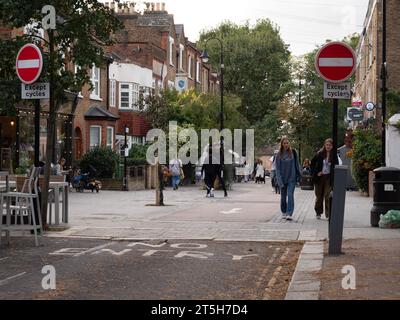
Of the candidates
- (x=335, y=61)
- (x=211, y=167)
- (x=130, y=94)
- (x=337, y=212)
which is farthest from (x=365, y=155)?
(x=130, y=94)

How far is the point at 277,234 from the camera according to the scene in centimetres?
1366

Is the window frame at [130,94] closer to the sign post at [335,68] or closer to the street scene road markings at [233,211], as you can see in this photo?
the street scene road markings at [233,211]

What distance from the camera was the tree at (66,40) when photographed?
46.4 ft

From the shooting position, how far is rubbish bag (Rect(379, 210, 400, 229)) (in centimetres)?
1401

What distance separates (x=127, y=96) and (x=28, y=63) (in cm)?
3451

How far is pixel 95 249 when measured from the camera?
1155cm

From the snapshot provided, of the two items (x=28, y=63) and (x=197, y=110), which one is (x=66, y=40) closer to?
(x=28, y=63)

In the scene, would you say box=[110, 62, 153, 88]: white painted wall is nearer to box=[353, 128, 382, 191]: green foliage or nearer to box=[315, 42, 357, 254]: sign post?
box=[353, 128, 382, 191]: green foliage

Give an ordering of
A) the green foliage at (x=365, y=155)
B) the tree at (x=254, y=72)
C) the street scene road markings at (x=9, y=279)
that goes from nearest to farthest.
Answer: the street scene road markings at (x=9, y=279), the green foliage at (x=365, y=155), the tree at (x=254, y=72)

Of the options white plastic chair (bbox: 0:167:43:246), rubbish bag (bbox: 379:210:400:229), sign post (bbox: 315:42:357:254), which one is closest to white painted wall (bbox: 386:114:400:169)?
rubbish bag (bbox: 379:210:400:229)

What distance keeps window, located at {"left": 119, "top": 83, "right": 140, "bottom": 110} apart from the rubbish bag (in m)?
34.4

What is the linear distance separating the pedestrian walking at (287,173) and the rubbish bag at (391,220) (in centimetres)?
276

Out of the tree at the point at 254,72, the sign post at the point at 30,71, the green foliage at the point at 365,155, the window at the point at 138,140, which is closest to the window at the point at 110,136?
the window at the point at 138,140

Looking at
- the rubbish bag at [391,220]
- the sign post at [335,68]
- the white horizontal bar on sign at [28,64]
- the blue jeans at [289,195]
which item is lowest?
the rubbish bag at [391,220]
